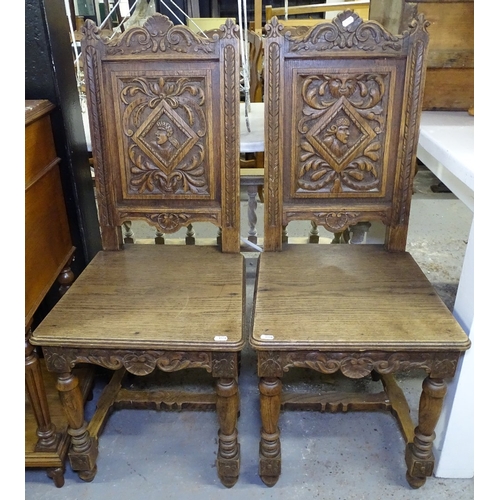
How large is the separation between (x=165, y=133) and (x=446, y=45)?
1.00 meters

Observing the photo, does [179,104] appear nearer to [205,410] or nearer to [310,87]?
[310,87]

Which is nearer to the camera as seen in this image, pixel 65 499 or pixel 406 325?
pixel 406 325

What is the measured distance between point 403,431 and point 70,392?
3.16 ft

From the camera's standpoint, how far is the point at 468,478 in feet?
4.29

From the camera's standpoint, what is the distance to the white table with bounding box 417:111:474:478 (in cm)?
112

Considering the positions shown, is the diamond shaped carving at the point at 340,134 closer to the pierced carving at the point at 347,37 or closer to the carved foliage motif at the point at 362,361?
the pierced carving at the point at 347,37

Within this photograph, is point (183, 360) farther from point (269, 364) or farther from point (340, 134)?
point (340, 134)

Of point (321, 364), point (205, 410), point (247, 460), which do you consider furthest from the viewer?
point (205, 410)

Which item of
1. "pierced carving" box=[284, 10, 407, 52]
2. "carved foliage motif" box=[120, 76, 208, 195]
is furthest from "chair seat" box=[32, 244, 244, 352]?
"pierced carving" box=[284, 10, 407, 52]

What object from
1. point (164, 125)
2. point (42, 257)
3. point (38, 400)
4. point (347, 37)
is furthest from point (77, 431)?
point (347, 37)

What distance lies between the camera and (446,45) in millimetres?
1528

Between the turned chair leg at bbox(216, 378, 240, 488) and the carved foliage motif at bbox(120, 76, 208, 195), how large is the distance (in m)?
0.60

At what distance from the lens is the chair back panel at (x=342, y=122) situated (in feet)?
4.08

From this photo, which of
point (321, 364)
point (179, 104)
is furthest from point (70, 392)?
point (179, 104)
